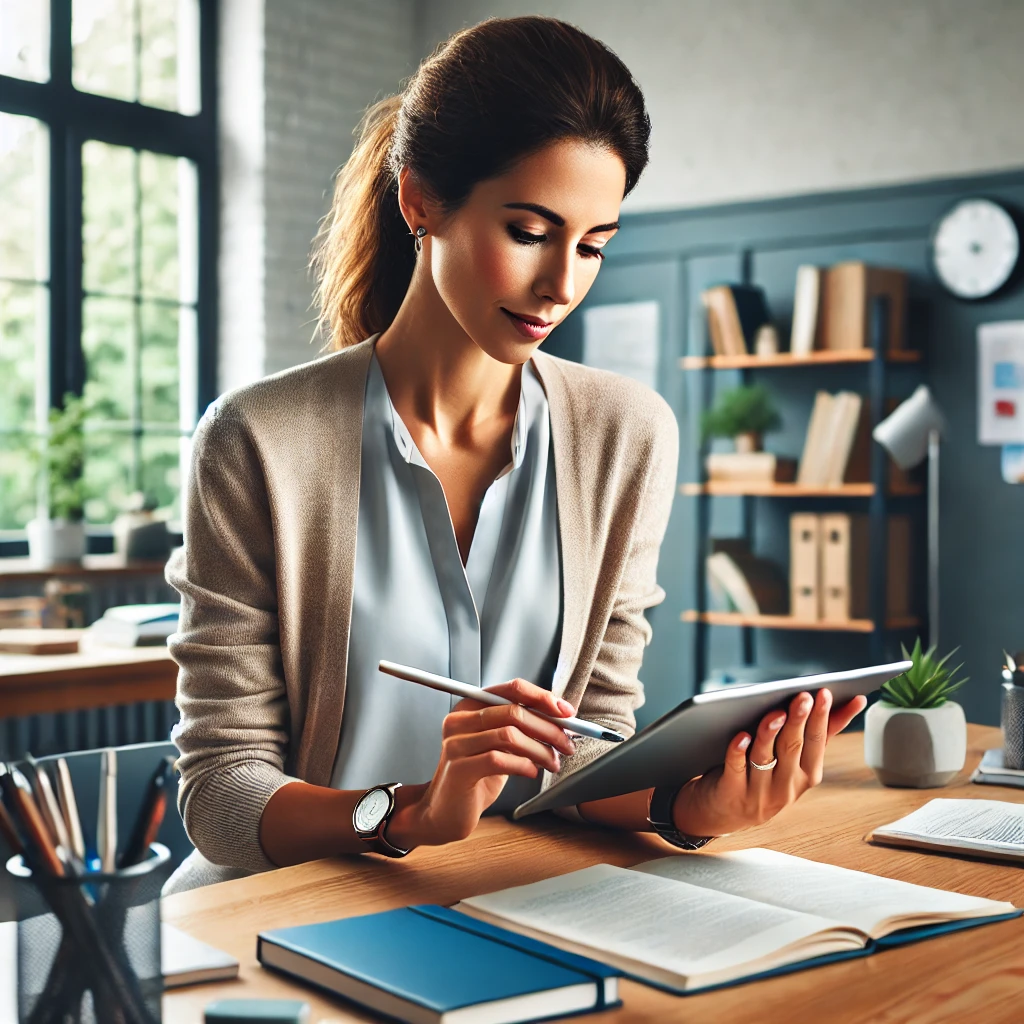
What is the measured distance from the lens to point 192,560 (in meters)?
1.33

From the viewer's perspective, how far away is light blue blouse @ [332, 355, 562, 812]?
140cm

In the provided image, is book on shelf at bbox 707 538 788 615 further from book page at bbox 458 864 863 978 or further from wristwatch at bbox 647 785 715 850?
book page at bbox 458 864 863 978

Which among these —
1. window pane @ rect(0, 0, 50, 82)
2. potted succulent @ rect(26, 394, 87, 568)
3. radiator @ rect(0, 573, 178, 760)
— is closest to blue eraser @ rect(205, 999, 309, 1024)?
radiator @ rect(0, 573, 178, 760)

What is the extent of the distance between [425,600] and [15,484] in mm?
3516

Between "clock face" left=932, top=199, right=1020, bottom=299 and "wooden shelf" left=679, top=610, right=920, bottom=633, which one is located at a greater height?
"clock face" left=932, top=199, right=1020, bottom=299

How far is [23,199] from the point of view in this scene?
457 cm

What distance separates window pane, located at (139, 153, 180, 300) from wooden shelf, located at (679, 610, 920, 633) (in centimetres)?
237

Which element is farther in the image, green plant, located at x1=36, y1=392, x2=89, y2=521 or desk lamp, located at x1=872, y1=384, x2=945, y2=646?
green plant, located at x1=36, y1=392, x2=89, y2=521

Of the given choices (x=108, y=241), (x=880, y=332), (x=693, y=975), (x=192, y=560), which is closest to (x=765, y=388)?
(x=880, y=332)

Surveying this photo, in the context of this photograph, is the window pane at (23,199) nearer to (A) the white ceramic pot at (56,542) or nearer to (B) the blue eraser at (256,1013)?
(A) the white ceramic pot at (56,542)

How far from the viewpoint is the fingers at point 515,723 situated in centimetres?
106

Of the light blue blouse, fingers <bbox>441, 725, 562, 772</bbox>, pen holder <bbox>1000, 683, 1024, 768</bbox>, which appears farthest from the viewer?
pen holder <bbox>1000, 683, 1024, 768</bbox>

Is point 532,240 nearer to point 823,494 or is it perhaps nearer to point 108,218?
point 823,494

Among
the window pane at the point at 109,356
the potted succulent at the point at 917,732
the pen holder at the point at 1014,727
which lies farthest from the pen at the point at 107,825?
the window pane at the point at 109,356
